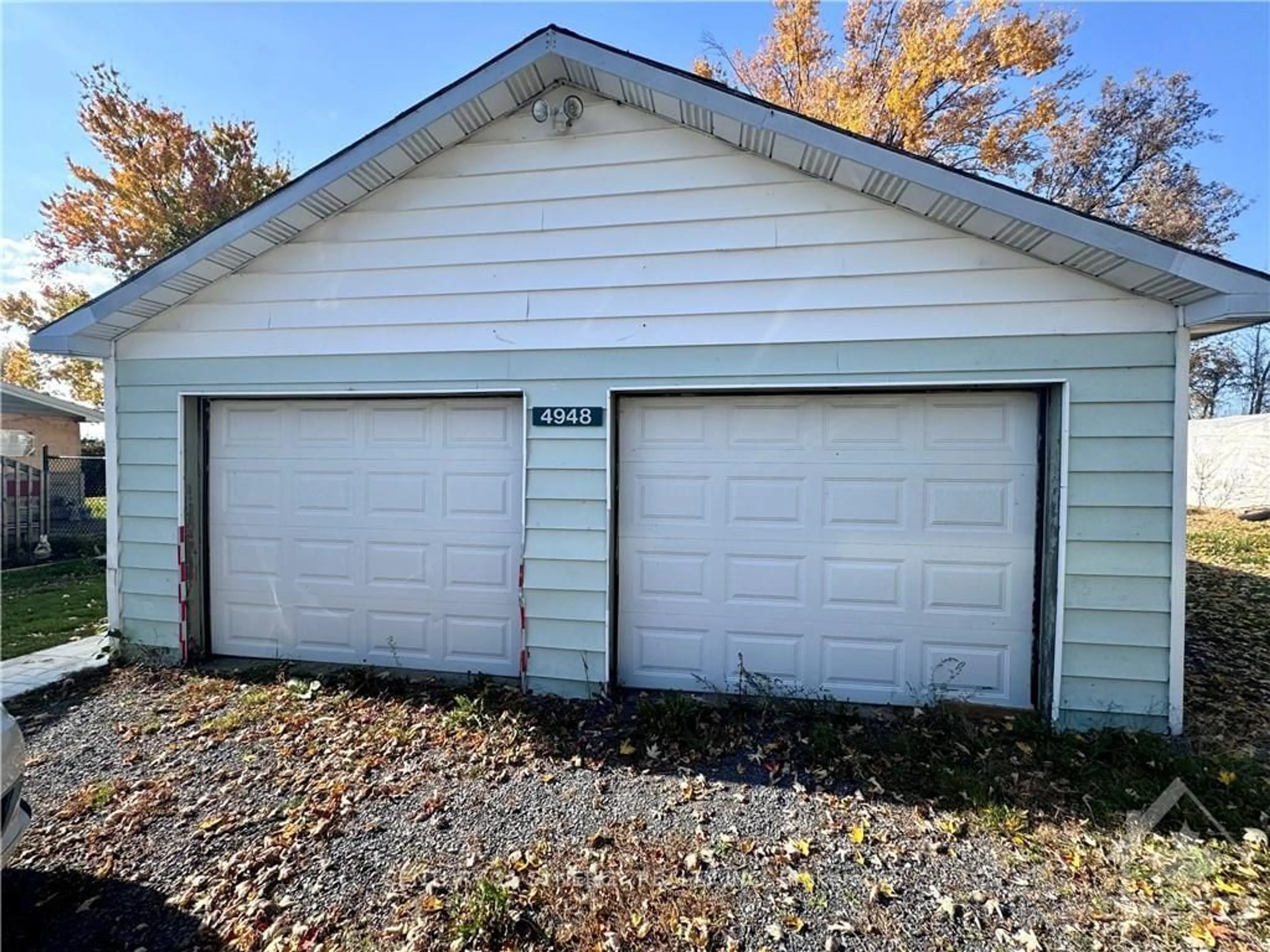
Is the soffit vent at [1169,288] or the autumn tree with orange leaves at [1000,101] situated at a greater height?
the autumn tree with orange leaves at [1000,101]

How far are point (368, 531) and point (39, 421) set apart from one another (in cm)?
1331

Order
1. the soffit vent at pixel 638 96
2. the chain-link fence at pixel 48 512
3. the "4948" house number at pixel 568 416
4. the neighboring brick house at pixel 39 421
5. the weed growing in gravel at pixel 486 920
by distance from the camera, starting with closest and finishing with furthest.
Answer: the weed growing in gravel at pixel 486 920 < the soffit vent at pixel 638 96 < the "4948" house number at pixel 568 416 < the chain-link fence at pixel 48 512 < the neighboring brick house at pixel 39 421

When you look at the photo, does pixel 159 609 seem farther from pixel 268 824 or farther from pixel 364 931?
pixel 364 931

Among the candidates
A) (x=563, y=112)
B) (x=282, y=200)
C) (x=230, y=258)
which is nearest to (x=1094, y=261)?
(x=563, y=112)

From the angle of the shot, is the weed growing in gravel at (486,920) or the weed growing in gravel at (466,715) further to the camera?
the weed growing in gravel at (466,715)

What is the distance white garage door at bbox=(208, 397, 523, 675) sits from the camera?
474 cm

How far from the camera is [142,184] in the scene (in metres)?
16.4

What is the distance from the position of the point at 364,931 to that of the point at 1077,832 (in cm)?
319

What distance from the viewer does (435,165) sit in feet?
14.7

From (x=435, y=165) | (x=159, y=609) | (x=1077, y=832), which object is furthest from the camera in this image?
(x=159, y=609)

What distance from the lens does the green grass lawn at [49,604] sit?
5.82 meters

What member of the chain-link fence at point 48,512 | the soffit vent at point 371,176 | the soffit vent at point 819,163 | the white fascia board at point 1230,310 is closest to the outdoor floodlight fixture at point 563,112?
the soffit vent at point 371,176

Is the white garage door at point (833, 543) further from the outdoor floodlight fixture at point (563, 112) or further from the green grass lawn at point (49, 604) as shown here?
the green grass lawn at point (49, 604)

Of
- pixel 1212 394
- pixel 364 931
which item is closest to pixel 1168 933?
pixel 364 931
